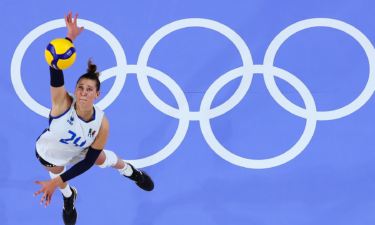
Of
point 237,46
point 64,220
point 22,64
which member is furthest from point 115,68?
point 64,220

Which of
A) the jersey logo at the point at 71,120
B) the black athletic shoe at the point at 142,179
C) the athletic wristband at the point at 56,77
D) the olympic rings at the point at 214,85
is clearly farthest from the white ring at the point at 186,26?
the athletic wristband at the point at 56,77

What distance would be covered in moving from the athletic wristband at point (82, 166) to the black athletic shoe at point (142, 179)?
833 mm

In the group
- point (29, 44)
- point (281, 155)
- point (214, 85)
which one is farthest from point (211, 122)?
point (29, 44)

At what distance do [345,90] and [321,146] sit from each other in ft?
2.77

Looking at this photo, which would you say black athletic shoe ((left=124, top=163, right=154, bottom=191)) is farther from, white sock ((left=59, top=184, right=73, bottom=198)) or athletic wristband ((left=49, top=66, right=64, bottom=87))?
athletic wristband ((left=49, top=66, right=64, bottom=87))

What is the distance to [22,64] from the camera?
4582 millimetres

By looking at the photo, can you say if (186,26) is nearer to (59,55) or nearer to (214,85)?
(214,85)

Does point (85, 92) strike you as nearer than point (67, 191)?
Yes

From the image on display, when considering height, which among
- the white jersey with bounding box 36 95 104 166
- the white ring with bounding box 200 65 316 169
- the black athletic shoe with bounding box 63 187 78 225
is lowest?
the black athletic shoe with bounding box 63 187 78 225

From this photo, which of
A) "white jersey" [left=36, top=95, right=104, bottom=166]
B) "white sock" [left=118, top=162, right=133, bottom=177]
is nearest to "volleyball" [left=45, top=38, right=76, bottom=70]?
"white jersey" [left=36, top=95, right=104, bottom=166]

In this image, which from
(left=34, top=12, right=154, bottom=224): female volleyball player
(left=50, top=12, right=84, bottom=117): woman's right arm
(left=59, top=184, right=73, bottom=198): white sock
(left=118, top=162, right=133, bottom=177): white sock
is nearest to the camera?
(left=50, top=12, right=84, bottom=117): woman's right arm

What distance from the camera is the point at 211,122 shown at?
438 centimetres

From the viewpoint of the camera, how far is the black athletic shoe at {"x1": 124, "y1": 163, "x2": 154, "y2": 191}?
390 centimetres

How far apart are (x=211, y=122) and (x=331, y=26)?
2129 millimetres
